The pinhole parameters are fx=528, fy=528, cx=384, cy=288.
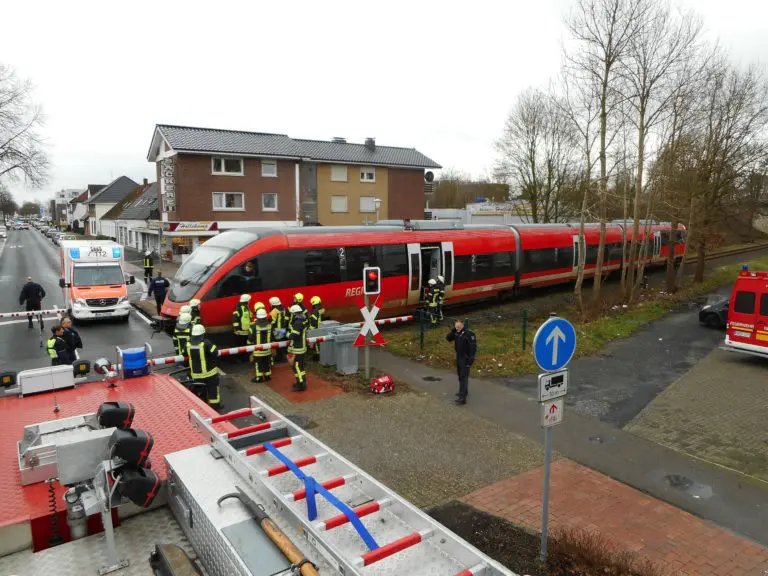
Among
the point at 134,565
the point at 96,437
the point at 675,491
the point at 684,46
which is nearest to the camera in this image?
the point at 134,565

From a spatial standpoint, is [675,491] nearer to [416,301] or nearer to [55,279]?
[416,301]

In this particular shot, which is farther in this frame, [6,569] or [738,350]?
[738,350]

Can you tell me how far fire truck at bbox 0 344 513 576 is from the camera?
2.83 metres

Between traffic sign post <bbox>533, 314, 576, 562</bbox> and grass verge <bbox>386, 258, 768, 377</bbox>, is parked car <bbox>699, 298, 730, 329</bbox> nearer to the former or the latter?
grass verge <bbox>386, 258, 768, 377</bbox>

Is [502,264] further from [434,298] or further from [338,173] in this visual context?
[338,173]

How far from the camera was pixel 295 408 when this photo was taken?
9695 mm

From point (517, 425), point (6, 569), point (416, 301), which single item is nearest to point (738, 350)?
point (517, 425)

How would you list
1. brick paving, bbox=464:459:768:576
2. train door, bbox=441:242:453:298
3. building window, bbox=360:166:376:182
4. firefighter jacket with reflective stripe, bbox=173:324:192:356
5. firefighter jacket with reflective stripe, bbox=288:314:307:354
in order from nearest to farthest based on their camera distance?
brick paving, bbox=464:459:768:576 < firefighter jacket with reflective stripe, bbox=173:324:192:356 < firefighter jacket with reflective stripe, bbox=288:314:307:354 < train door, bbox=441:242:453:298 < building window, bbox=360:166:376:182

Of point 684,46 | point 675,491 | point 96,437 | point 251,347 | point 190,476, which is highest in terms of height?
point 684,46

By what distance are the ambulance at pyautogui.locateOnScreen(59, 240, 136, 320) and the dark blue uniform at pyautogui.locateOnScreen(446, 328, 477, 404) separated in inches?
510

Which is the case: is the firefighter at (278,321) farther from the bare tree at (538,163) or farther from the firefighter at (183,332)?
the bare tree at (538,163)

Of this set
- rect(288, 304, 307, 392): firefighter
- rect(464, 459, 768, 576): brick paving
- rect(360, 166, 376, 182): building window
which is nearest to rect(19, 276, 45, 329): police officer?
rect(288, 304, 307, 392): firefighter

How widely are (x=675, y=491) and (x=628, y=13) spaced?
15.9 m

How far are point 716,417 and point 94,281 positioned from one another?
18.2 meters
